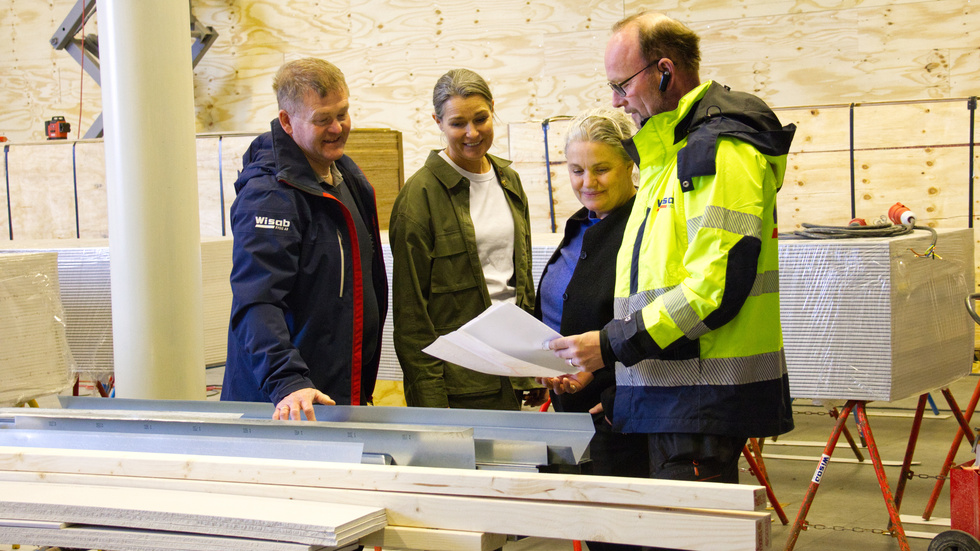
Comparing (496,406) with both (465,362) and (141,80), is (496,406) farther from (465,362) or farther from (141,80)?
(141,80)

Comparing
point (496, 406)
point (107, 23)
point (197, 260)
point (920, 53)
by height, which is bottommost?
point (496, 406)

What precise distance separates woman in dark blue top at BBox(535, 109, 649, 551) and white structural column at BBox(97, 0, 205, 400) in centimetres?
132

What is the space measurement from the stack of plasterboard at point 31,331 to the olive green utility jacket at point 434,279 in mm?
1839

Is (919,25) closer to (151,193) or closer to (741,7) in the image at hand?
(741,7)

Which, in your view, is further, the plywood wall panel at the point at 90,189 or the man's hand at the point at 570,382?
the plywood wall panel at the point at 90,189

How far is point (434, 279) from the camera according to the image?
2713mm

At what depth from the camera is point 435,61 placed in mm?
9062

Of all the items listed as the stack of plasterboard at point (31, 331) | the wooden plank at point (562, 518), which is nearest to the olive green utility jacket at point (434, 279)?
the wooden plank at point (562, 518)

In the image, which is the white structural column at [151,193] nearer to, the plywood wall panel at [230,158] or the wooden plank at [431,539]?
the wooden plank at [431,539]

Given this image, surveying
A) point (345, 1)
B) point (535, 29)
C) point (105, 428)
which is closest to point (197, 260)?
point (105, 428)

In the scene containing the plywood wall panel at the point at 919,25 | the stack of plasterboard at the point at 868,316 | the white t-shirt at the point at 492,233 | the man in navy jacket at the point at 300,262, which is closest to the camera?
the man in navy jacket at the point at 300,262

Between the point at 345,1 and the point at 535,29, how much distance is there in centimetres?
215

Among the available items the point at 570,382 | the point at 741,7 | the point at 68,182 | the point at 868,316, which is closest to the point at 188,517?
the point at 570,382

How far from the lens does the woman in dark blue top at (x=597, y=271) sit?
91.6 inches
